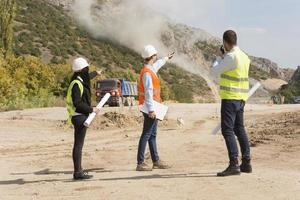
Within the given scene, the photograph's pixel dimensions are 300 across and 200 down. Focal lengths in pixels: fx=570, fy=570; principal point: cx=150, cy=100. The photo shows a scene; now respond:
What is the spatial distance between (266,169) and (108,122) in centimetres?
1262

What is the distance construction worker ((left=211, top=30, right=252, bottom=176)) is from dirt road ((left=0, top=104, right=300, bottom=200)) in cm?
40

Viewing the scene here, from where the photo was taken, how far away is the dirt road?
746cm

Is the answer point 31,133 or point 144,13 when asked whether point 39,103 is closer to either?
point 31,133

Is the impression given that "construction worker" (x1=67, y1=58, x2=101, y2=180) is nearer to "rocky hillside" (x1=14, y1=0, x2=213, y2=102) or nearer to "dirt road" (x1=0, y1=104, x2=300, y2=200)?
"dirt road" (x1=0, y1=104, x2=300, y2=200)

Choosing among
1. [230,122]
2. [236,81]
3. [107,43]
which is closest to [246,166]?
[230,122]

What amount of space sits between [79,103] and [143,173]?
1.56 metres

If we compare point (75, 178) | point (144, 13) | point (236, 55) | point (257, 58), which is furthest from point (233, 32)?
point (257, 58)

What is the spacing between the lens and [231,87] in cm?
829

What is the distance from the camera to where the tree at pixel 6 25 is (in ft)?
133

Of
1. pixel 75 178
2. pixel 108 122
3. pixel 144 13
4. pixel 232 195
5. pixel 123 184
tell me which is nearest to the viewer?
pixel 232 195

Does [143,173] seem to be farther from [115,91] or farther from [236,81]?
[115,91]

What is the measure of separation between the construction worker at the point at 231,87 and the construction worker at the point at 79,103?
6.59 ft

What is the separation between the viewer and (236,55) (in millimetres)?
8242

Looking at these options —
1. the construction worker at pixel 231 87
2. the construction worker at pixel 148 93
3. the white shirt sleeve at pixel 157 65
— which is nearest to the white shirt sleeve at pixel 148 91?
the construction worker at pixel 148 93
